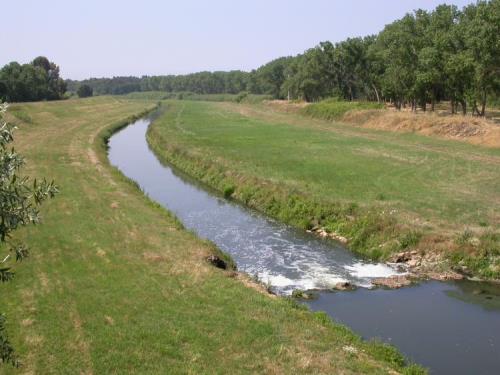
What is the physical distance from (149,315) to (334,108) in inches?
2968

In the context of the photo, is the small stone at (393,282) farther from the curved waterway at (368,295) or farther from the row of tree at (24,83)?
the row of tree at (24,83)

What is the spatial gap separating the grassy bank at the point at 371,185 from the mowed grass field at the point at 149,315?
895 cm

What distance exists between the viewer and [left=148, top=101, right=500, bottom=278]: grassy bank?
2500 cm

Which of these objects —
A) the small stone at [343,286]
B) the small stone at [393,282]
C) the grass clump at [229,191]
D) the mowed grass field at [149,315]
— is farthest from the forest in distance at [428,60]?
the mowed grass field at [149,315]

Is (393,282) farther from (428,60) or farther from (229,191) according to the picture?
(428,60)

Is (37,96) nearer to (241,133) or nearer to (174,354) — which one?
(241,133)

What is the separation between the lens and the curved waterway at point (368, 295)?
53.9 ft

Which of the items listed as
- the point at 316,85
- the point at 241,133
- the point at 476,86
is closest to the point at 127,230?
the point at 241,133

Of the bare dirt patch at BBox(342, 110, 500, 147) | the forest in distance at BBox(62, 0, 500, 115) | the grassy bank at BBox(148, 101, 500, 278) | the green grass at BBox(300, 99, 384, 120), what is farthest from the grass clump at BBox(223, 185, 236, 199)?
the green grass at BBox(300, 99, 384, 120)

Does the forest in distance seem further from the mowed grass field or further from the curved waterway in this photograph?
the mowed grass field

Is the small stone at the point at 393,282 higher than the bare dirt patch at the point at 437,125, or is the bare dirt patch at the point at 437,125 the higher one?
the bare dirt patch at the point at 437,125

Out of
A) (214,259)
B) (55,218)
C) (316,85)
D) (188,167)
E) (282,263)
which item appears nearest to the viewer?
(214,259)

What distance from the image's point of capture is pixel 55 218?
88.5 feet

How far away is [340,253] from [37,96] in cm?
13657
